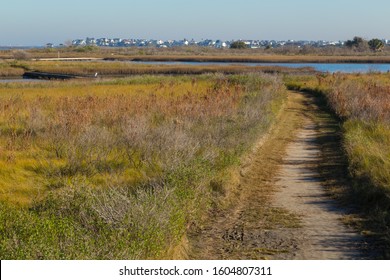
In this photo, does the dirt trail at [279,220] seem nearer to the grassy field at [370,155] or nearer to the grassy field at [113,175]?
the grassy field at [113,175]

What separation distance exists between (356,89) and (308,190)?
17.1 m

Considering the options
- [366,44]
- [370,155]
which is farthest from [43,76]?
[366,44]

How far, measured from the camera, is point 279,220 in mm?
8773

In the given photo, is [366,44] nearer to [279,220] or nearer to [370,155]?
[370,155]

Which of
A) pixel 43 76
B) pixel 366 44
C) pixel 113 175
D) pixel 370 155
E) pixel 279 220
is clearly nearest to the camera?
pixel 279 220

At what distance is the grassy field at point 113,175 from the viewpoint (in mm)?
5941

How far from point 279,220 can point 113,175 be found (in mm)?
3777

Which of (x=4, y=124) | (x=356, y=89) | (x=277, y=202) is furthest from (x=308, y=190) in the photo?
(x=356, y=89)

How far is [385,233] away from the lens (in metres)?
7.83

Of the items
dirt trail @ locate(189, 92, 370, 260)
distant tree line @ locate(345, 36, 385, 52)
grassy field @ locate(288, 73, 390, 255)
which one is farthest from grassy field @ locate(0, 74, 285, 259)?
distant tree line @ locate(345, 36, 385, 52)

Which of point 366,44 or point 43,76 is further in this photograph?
point 366,44

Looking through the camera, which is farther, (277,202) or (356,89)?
(356,89)
